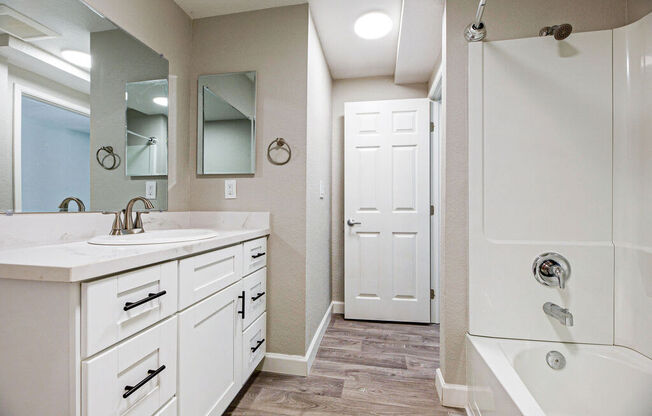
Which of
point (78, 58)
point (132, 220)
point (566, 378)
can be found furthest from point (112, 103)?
point (566, 378)

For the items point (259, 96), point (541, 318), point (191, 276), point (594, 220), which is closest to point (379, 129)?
point (259, 96)

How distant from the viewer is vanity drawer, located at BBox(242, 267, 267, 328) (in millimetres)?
1537

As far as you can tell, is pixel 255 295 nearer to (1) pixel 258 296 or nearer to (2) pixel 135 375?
(1) pixel 258 296

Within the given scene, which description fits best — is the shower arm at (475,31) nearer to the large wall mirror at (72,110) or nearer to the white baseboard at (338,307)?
the large wall mirror at (72,110)

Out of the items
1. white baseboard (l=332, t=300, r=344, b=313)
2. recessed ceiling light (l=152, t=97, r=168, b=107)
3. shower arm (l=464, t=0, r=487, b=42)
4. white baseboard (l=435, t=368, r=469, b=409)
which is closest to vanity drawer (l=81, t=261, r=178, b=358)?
recessed ceiling light (l=152, t=97, r=168, b=107)

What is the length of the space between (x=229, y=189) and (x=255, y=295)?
27.7 inches

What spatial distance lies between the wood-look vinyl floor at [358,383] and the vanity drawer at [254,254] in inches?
27.3

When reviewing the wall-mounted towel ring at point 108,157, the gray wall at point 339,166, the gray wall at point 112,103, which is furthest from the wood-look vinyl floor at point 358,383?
the wall-mounted towel ring at point 108,157

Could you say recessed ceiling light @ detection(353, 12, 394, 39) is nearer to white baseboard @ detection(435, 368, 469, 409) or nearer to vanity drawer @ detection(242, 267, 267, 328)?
vanity drawer @ detection(242, 267, 267, 328)

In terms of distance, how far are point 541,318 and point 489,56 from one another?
1.34 meters

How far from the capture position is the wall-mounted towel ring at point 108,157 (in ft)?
4.39

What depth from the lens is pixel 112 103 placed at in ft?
4.63

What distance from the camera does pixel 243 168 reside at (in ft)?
6.06

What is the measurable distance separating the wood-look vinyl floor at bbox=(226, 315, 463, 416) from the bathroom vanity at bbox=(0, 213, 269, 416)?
0.42 m
